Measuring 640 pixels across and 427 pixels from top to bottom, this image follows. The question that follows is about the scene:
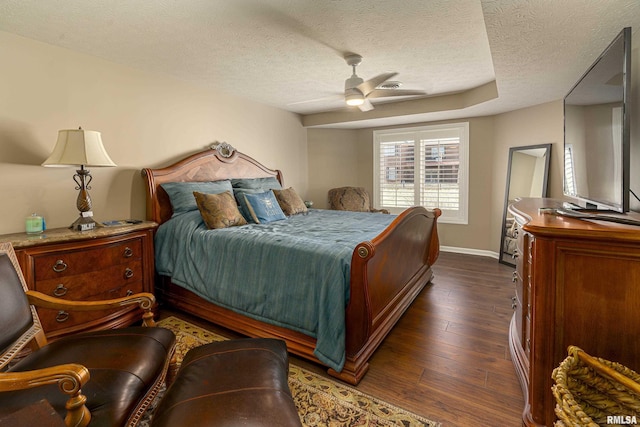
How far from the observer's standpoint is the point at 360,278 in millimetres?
1908

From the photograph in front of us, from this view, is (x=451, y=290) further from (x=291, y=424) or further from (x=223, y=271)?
(x=291, y=424)

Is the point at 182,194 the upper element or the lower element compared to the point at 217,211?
upper

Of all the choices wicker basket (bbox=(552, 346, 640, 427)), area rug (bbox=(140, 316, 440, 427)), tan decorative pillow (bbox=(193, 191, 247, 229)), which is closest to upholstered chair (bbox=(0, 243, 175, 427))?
area rug (bbox=(140, 316, 440, 427))

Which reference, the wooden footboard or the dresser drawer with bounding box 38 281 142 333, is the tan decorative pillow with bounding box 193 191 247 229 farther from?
the wooden footboard

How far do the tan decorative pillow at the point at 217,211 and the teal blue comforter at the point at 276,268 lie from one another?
112mm

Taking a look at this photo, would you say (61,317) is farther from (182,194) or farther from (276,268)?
(276,268)

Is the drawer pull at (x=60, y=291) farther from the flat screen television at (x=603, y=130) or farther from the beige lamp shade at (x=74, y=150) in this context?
the flat screen television at (x=603, y=130)

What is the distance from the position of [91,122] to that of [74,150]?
24.2 inches

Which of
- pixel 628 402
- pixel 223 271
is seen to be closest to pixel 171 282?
pixel 223 271

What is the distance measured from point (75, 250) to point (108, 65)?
6.03ft

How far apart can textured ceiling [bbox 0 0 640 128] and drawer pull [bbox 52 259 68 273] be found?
175cm

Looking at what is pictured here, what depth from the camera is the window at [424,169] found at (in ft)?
16.7

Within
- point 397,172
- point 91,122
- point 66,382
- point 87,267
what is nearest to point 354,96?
point 91,122

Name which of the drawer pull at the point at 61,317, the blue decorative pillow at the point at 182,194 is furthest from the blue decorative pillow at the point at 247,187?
the drawer pull at the point at 61,317
